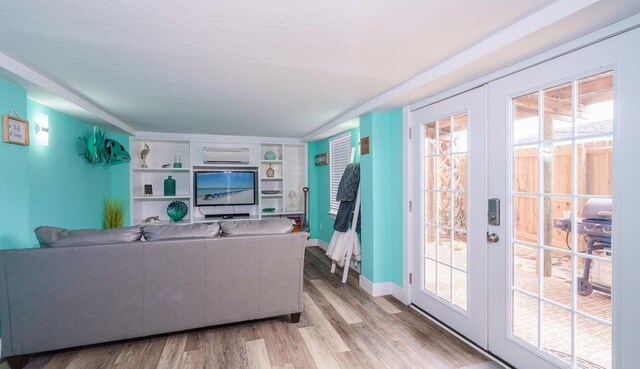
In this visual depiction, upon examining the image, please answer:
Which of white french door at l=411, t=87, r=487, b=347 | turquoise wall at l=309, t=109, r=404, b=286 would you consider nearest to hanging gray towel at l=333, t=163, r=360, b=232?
A: turquoise wall at l=309, t=109, r=404, b=286

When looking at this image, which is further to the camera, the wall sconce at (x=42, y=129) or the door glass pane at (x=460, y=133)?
the wall sconce at (x=42, y=129)

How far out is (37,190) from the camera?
2836 millimetres

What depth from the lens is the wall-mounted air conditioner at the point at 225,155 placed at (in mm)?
5395

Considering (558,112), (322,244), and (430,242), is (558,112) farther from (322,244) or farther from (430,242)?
(322,244)

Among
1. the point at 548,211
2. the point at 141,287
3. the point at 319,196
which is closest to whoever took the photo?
the point at 548,211

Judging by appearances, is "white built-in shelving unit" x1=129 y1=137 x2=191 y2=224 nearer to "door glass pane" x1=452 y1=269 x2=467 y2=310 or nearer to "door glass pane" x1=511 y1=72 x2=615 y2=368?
"door glass pane" x1=452 y1=269 x2=467 y2=310

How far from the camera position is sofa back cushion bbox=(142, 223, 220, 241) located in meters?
2.35

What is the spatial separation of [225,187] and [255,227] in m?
3.19

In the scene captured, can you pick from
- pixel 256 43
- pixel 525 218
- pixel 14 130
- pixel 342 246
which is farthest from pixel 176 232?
pixel 525 218

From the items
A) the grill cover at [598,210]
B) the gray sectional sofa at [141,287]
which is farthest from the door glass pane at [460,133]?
the gray sectional sofa at [141,287]

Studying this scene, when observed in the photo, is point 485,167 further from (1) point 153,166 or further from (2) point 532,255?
(1) point 153,166

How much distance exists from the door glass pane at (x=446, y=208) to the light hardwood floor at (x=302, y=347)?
394mm

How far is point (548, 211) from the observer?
185cm

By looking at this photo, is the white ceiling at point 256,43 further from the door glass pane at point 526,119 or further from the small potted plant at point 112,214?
the small potted plant at point 112,214
